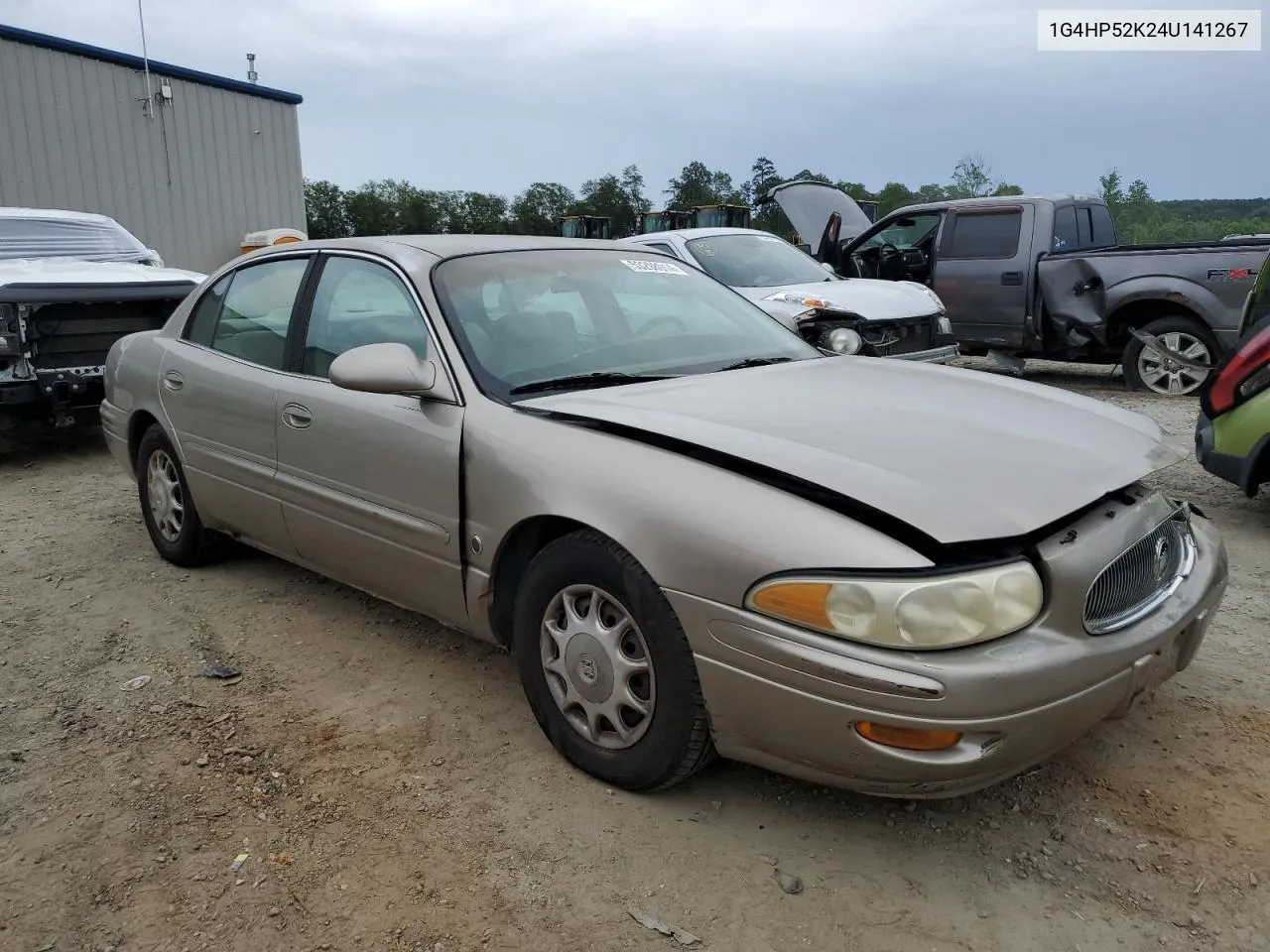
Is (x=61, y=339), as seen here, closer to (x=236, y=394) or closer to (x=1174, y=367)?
(x=236, y=394)

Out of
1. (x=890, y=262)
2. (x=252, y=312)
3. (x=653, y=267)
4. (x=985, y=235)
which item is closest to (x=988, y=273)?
(x=985, y=235)

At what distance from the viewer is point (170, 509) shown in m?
4.43

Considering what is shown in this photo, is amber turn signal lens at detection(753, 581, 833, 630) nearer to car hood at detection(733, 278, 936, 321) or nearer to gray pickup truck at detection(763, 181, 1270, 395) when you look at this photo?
car hood at detection(733, 278, 936, 321)

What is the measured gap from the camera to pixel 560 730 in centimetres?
272

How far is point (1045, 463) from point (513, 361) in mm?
1560

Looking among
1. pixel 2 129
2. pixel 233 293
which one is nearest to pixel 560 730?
pixel 233 293

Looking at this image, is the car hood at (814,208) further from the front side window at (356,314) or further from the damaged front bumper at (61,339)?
the front side window at (356,314)

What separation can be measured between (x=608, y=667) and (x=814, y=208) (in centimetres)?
993

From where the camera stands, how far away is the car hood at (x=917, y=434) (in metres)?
2.20

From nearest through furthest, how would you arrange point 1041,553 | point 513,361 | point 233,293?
point 1041,553 < point 513,361 < point 233,293

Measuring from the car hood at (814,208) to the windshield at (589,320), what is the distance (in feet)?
26.3

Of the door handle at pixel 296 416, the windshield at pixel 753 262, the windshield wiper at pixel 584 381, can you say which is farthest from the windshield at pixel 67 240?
the windshield wiper at pixel 584 381

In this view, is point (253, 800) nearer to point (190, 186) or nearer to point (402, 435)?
point (402, 435)

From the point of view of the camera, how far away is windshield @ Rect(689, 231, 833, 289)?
8188 mm
